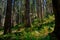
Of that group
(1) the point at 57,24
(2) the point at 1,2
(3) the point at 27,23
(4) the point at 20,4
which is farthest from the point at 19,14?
(1) the point at 57,24

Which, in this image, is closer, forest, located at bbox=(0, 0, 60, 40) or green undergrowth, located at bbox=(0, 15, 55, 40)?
forest, located at bbox=(0, 0, 60, 40)

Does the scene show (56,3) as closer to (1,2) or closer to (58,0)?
(58,0)

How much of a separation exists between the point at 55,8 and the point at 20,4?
41884mm

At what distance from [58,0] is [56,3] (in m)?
0.14

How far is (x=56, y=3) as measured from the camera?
19.6 feet

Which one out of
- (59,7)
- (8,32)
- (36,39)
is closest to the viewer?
(59,7)

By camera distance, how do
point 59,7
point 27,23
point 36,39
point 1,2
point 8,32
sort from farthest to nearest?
point 1,2, point 27,23, point 8,32, point 36,39, point 59,7

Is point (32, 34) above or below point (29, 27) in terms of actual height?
below

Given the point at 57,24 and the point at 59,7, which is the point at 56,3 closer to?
the point at 59,7

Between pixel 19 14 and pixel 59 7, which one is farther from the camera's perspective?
pixel 19 14

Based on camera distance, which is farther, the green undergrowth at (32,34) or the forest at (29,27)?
the green undergrowth at (32,34)

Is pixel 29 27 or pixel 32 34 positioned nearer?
pixel 32 34

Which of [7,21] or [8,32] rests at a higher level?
[7,21]

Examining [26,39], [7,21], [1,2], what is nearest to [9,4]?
[7,21]
